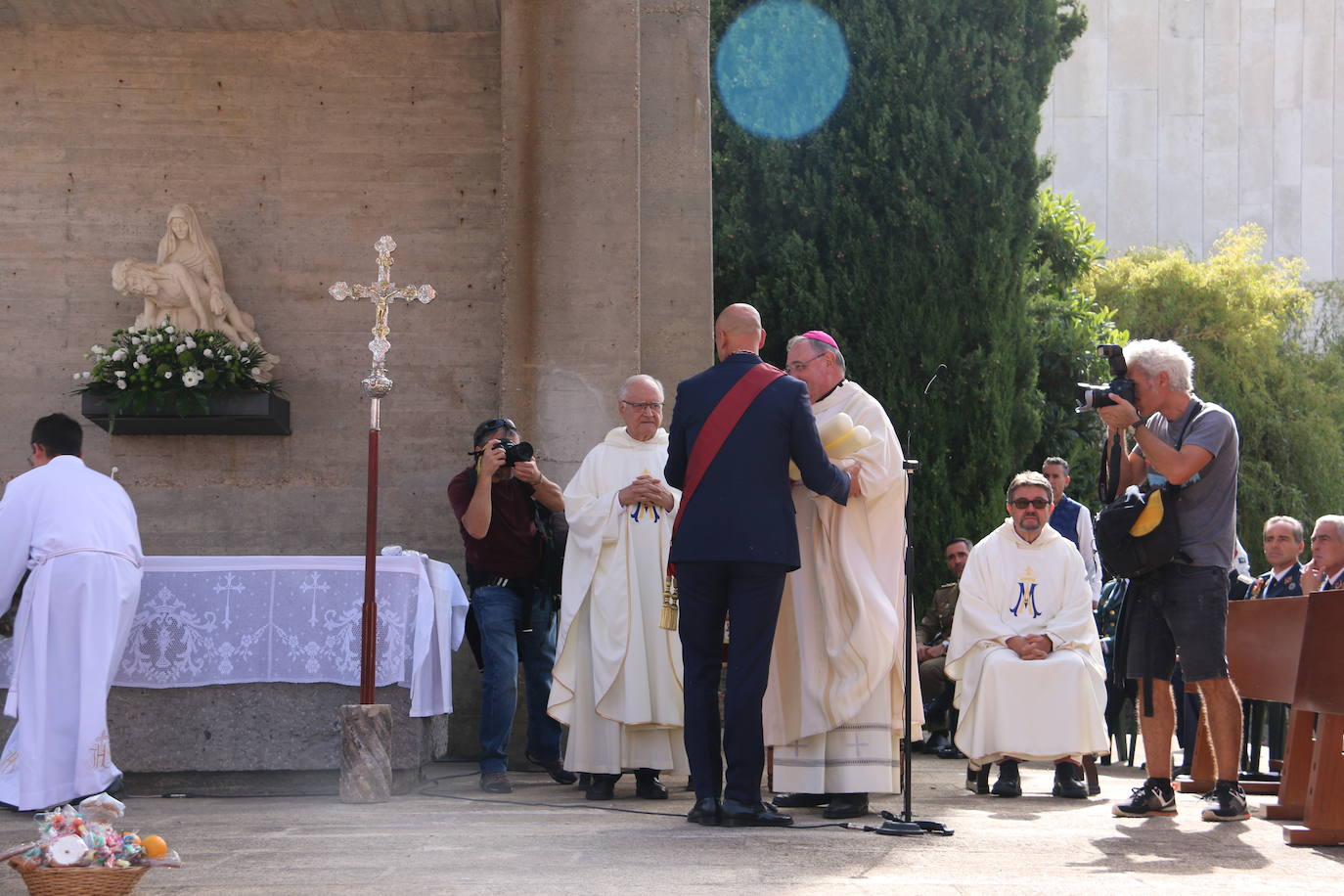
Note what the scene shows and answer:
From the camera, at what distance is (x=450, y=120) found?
10383mm

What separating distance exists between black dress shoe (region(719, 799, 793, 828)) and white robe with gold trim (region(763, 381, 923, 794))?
1.98ft

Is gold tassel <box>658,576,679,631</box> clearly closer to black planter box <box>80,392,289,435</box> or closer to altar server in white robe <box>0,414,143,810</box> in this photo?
altar server in white robe <box>0,414,143,810</box>

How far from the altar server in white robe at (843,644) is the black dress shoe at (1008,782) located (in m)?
1.51

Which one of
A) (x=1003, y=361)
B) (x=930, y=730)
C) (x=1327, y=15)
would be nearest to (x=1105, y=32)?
(x=1327, y=15)

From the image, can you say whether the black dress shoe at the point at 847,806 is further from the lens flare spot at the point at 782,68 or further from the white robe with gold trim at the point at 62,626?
the lens flare spot at the point at 782,68

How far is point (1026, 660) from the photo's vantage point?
8.35m

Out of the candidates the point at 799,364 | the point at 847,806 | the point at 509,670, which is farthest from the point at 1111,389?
the point at 509,670

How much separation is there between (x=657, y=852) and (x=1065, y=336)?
48.3ft

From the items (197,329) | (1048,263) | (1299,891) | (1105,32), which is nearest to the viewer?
(1299,891)

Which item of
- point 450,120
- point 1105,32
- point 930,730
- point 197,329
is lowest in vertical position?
point 930,730

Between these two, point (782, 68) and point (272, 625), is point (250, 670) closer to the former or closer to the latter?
point (272, 625)

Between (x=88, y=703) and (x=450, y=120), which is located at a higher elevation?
(x=450, y=120)

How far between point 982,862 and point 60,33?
8.24 metres

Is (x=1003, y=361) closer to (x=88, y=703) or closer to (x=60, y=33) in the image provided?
(x=60, y=33)
